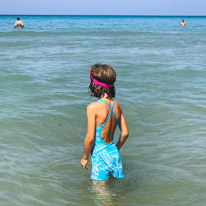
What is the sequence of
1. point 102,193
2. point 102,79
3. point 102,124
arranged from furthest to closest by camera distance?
point 102,193
point 102,124
point 102,79

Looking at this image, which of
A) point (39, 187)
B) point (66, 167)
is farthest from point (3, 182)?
point (66, 167)

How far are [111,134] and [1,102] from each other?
164 inches

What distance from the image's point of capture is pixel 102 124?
3.33m

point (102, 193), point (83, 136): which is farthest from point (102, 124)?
point (83, 136)

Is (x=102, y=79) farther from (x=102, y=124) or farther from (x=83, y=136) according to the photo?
(x=83, y=136)

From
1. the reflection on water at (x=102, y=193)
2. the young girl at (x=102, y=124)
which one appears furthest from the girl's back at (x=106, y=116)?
the reflection on water at (x=102, y=193)

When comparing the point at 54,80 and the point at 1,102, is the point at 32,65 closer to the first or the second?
the point at 54,80

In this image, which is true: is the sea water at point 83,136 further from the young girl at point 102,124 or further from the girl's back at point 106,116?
the girl's back at point 106,116

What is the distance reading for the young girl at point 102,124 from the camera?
128 inches

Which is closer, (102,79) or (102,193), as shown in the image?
(102,79)

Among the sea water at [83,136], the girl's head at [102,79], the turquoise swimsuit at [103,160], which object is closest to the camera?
the girl's head at [102,79]

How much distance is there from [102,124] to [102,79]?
1.44 feet

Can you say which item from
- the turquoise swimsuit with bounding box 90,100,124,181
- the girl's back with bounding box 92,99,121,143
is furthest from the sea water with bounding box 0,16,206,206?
the girl's back with bounding box 92,99,121,143

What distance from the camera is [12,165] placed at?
430 centimetres
